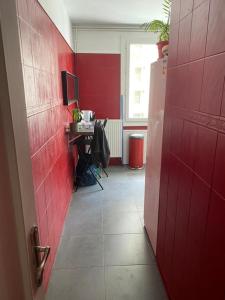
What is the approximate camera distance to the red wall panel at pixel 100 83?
4.02 metres

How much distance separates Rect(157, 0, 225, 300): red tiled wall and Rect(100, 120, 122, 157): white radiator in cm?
262

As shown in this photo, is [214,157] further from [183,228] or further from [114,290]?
[114,290]

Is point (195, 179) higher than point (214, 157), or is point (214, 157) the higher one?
point (214, 157)

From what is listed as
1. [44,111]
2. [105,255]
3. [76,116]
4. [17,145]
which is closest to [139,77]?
[76,116]

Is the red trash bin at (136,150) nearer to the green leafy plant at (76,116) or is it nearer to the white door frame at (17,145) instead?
the green leafy plant at (76,116)

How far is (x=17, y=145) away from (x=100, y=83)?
3.74 meters

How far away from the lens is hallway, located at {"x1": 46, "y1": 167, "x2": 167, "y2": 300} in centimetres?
170

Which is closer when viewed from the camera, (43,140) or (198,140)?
(198,140)

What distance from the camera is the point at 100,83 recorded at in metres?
4.13

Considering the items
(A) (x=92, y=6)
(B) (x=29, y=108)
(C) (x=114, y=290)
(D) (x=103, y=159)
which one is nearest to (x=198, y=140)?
(B) (x=29, y=108)

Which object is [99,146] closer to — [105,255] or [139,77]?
[105,255]

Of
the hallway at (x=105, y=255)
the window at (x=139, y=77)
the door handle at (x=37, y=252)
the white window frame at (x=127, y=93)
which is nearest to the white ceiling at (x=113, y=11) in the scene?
the white window frame at (x=127, y=93)

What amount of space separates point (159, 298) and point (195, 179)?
1.04 meters

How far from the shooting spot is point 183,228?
1353 mm
